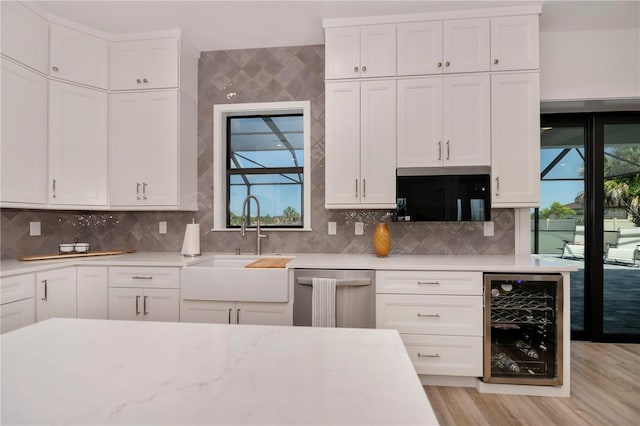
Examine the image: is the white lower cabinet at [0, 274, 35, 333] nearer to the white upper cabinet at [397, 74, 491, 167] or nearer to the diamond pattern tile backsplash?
the diamond pattern tile backsplash

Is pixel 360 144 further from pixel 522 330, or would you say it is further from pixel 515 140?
pixel 522 330

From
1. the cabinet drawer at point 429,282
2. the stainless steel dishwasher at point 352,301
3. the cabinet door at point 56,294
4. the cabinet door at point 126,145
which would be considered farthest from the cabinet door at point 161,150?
the cabinet drawer at point 429,282

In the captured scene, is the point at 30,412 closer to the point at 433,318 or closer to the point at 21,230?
the point at 433,318

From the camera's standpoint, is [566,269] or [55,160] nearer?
[566,269]

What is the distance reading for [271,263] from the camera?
2.49 metres

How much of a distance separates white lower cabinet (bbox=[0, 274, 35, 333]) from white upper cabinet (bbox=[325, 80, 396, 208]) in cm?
211

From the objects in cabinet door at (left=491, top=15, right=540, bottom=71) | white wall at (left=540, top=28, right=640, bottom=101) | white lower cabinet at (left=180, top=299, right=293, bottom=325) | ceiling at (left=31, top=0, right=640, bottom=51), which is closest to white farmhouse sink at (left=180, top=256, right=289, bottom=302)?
white lower cabinet at (left=180, top=299, right=293, bottom=325)

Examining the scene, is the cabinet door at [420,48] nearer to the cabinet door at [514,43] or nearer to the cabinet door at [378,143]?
the cabinet door at [378,143]

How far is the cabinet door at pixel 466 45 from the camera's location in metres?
2.50

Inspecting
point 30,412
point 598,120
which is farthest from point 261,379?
point 598,120

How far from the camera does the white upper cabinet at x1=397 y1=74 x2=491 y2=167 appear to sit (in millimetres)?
2508

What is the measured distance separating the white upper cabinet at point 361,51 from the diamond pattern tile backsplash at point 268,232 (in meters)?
0.40

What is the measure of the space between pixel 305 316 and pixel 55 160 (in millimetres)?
2277

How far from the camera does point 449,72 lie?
2525mm
